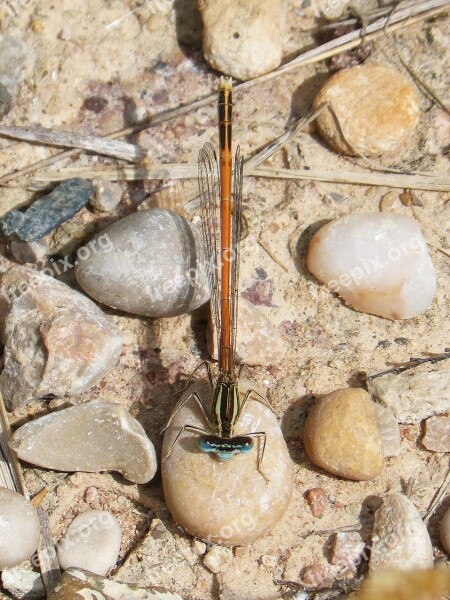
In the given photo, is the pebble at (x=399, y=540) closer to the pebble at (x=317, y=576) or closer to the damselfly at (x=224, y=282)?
the pebble at (x=317, y=576)

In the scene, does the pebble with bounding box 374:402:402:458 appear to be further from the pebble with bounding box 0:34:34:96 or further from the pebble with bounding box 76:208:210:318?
the pebble with bounding box 0:34:34:96

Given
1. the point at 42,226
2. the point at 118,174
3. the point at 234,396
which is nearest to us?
the point at 234,396

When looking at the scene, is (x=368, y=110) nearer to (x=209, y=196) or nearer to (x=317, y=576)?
(x=209, y=196)

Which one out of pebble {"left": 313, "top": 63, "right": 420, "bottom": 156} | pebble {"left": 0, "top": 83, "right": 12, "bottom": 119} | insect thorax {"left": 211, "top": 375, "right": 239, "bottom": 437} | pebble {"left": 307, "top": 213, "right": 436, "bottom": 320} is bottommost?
insect thorax {"left": 211, "top": 375, "right": 239, "bottom": 437}

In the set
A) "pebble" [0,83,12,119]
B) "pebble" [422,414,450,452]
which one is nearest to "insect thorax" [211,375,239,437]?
"pebble" [422,414,450,452]

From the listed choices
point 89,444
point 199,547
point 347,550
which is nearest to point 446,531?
point 347,550

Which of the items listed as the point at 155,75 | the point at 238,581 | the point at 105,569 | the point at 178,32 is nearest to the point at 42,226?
the point at 155,75

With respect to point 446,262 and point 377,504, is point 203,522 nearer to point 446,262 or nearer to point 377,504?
point 377,504
